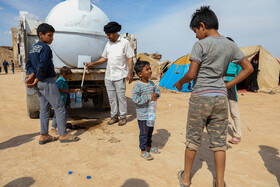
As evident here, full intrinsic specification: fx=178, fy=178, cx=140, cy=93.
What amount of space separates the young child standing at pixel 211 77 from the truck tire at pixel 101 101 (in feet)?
11.2

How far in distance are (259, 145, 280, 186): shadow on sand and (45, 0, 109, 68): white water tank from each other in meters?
3.59

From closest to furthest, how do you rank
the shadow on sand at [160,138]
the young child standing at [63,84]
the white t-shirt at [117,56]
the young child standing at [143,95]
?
the young child standing at [143,95]
the shadow on sand at [160,138]
the young child standing at [63,84]
the white t-shirt at [117,56]

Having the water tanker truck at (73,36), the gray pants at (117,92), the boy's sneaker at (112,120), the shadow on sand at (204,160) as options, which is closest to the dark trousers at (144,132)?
the shadow on sand at (204,160)

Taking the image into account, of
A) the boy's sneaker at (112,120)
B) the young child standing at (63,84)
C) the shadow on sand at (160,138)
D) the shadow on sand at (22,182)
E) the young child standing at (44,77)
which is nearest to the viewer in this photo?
the shadow on sand at (22,182)

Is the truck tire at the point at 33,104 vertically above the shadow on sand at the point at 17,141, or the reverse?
the truck tire at the point at 33,104

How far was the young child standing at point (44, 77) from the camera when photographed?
263 cm

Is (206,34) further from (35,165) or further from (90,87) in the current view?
(90,87)

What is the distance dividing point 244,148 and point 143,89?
6.58 feet

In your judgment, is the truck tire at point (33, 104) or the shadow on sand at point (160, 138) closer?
the shadow on sand at point (160, 138)

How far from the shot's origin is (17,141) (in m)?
2.98

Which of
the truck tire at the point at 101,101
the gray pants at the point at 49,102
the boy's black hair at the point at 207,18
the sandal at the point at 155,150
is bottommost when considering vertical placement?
the sandal at the point at 155,150

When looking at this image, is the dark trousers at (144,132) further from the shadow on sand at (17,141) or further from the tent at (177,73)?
the tent at (177,73)

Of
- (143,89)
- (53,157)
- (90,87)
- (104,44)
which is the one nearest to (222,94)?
(143,89)

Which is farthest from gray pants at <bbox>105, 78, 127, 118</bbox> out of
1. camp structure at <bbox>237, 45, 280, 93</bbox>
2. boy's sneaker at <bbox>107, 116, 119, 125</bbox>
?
camp structure at <bbox>237, 45, 280, 93</bbox>
